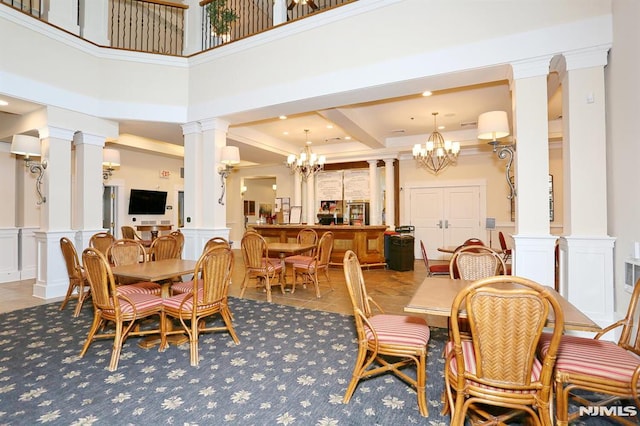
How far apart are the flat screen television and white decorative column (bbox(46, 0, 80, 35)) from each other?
14.3 ft

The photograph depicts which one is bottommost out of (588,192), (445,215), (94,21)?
(445,215)

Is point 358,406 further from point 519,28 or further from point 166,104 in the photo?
point 166,104

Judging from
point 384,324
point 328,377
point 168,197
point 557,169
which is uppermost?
point 557,169

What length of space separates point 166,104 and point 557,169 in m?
9.06

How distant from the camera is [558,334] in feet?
4.92

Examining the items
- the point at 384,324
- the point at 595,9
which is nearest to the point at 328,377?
the point at 384,324

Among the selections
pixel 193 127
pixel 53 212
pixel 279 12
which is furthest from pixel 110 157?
pixel 279 12

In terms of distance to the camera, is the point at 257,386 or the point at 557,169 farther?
the point at 557,169

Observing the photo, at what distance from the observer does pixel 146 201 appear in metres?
9.00

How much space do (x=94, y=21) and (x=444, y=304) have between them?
698cm

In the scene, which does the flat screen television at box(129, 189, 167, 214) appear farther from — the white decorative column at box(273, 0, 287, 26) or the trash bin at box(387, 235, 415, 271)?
the trash bin at box(387, 235, 415, 271)

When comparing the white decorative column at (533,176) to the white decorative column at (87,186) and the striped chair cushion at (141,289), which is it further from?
the white decorative column at (87,186)

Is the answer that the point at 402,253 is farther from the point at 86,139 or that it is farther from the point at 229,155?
the point at 86,139

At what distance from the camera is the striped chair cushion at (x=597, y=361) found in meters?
1.72
